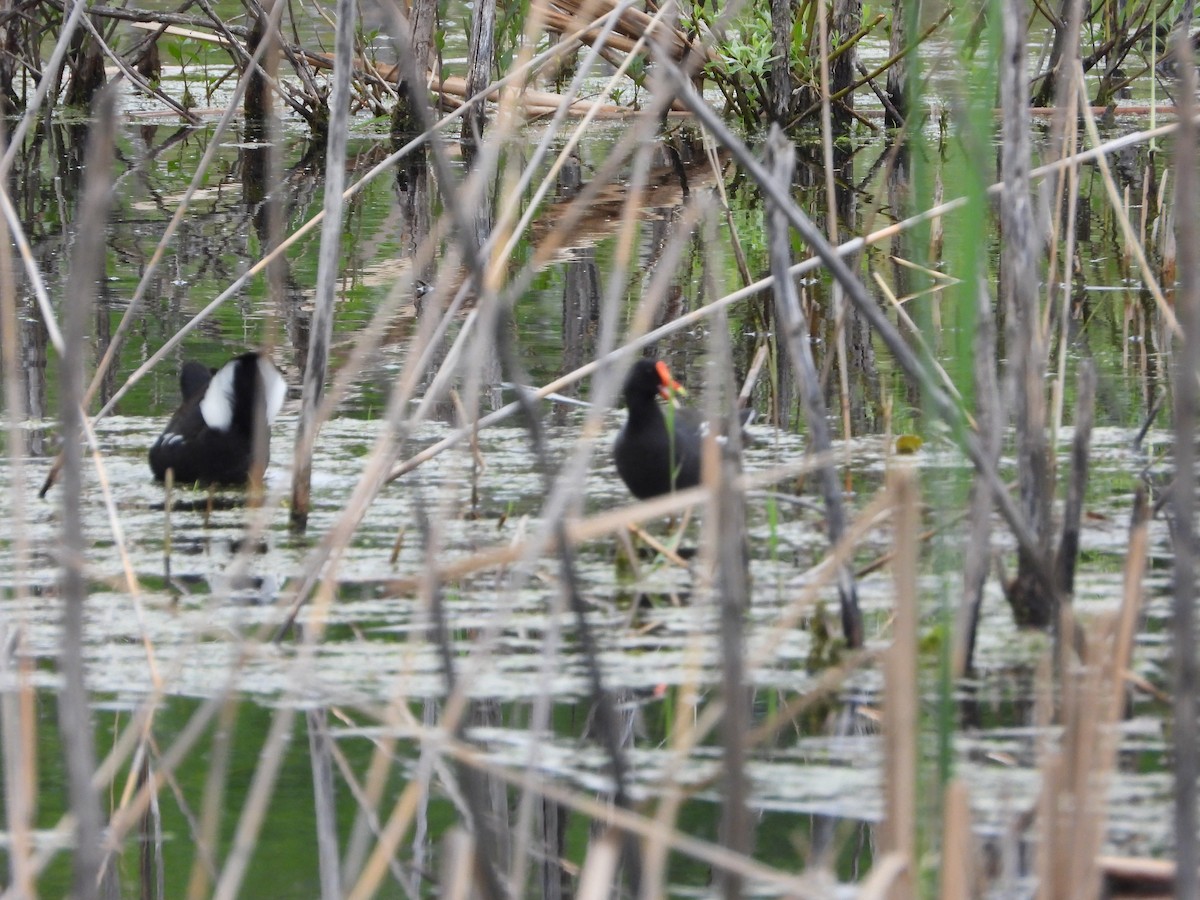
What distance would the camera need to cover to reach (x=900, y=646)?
1.34m

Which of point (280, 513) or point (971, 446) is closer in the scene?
point (971, 446)

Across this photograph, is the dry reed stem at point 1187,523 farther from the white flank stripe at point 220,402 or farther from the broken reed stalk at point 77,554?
the white flank stripe at point 220,402

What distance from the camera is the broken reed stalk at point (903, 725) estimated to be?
1334mm

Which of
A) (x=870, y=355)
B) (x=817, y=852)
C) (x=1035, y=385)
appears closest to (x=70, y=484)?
(x=817, y=852)

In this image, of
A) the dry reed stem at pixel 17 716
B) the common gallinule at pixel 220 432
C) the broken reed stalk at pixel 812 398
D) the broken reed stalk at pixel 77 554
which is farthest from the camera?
the common gallinule at pixel 220 432

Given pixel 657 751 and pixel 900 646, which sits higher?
pixel 900 646

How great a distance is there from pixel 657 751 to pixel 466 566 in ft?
1.57

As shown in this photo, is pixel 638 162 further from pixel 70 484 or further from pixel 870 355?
pixel 870 355

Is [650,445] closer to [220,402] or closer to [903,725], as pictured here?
[220,402]

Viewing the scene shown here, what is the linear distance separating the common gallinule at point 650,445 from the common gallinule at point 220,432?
644 mm

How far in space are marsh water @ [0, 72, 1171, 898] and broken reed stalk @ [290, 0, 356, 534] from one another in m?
0.16

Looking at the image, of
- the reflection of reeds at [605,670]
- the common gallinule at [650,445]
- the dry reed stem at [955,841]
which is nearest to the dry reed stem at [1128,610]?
the reflection of reeds at [605,670]

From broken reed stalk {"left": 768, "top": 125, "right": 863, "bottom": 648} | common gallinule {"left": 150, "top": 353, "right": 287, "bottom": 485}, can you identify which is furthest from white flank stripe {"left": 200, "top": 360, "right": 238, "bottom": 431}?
broken reed stalk {"left": 768, "top": 125, "right": 863, "bottom": 648}

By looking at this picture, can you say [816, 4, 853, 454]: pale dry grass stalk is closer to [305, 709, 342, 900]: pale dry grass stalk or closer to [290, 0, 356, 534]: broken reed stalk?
[290, 0, 356, 534]: broken reed stalk
